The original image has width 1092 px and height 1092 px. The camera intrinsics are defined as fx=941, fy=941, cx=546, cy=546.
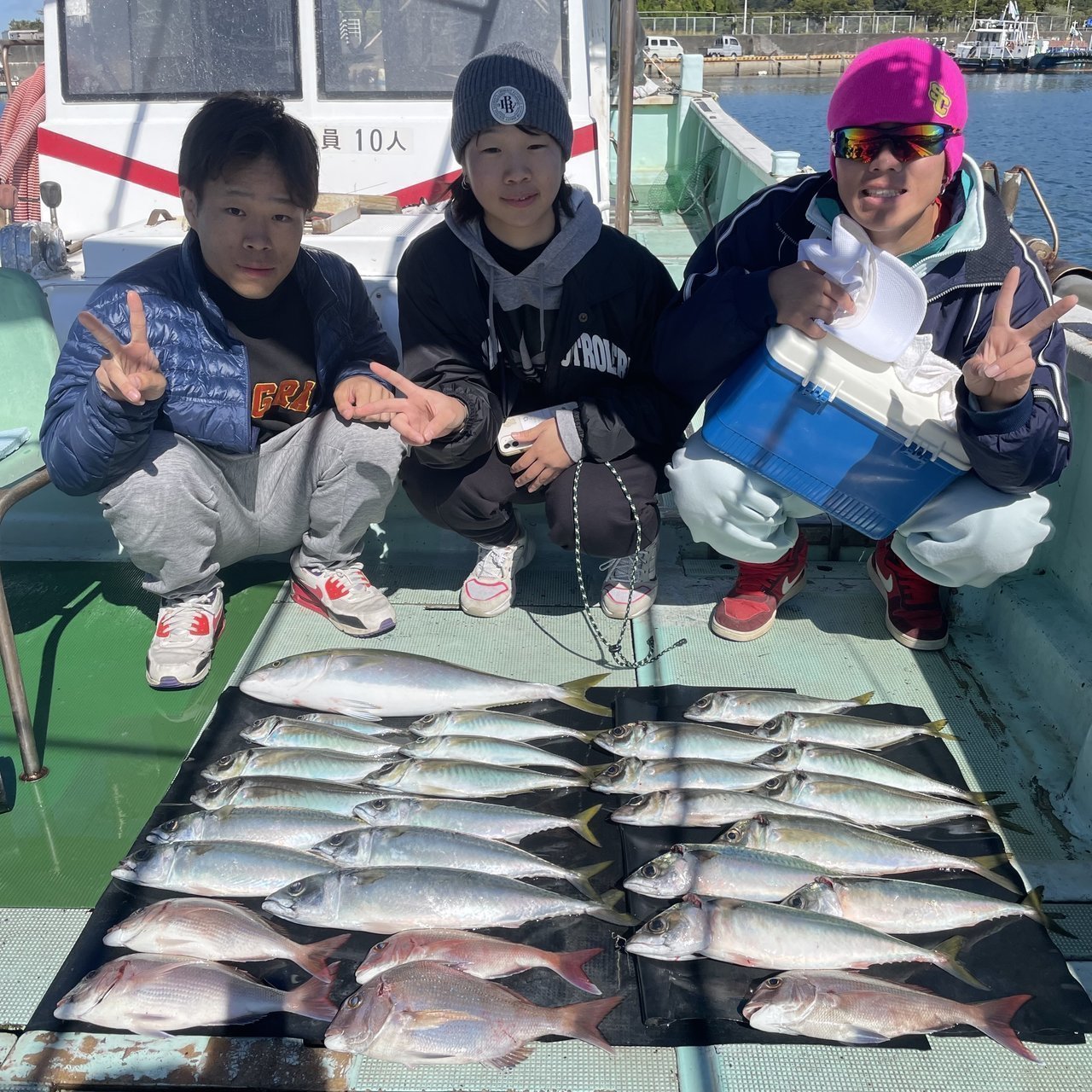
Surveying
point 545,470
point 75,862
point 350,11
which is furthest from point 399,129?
point 75,862

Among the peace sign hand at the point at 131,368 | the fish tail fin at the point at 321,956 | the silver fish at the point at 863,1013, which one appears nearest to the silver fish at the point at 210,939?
the fish tail fin at the point at 321,956

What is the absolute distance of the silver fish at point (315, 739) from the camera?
2.41 meters

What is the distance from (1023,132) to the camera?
1051 inches

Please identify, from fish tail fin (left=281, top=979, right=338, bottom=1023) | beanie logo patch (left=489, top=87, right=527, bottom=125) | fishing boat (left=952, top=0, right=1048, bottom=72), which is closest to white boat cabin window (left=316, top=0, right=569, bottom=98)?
beanie logo patch (left=489, top=87, right=527, bottom=125)

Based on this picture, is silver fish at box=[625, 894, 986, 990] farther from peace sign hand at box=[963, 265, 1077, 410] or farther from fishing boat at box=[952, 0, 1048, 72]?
fishing boat at box=[952, 0, 1048, 72]

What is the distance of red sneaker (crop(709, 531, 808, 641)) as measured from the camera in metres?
2.89

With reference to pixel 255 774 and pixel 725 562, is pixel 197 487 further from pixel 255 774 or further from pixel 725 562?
pixel 725 562

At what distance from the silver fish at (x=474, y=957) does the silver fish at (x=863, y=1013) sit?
1.04ft

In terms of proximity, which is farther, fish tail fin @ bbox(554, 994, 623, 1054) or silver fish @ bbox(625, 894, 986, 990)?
silver fish @ bbox(625, 894, 986, 990)

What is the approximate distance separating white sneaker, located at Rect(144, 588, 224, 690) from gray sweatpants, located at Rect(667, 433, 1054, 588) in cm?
145

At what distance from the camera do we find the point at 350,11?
4320 millimetres

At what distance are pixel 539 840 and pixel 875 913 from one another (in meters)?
0.72

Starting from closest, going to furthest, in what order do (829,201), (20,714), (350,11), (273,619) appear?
(20,714)
(829,201)
(273,619)
(350,11)

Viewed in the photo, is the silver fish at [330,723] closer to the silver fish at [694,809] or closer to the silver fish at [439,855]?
the silver fish at [439,855]
